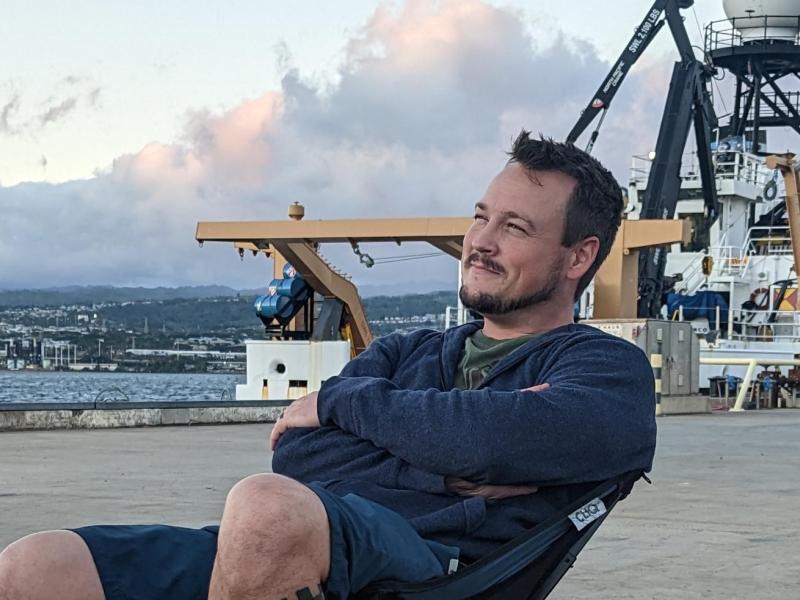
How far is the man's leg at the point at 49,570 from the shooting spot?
185 centimetres

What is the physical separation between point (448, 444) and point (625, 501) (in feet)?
16.0

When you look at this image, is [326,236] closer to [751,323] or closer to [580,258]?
[751,323]

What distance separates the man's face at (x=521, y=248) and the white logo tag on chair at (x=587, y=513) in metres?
0.40

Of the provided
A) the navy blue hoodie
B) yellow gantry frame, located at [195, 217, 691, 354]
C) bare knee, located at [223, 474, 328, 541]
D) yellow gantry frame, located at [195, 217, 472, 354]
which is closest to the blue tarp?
yellow gantry frame, located at [195, 217, 472, 354]

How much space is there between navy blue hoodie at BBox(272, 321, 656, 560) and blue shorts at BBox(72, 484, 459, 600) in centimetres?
18

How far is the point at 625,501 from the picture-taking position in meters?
6.86

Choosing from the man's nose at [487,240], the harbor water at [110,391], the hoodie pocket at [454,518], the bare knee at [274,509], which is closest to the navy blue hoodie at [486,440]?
the hoodie pocket at [454,518]

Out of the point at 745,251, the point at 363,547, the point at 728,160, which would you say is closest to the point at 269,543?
the point at 363,547

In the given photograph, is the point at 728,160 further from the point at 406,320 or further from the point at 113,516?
the point at 113,516

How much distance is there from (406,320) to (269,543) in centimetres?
3478

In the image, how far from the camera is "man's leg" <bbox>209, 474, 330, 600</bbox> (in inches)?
70.4

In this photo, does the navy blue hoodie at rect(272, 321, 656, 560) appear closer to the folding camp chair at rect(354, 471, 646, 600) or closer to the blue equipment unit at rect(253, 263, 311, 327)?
the folding camp chair at rect(354, 471, 646, 600)

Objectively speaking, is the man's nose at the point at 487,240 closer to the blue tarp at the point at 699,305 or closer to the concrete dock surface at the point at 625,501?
the concrete dock surface at the point at 625,501

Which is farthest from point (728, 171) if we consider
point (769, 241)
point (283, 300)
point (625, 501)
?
point (625, 501)
